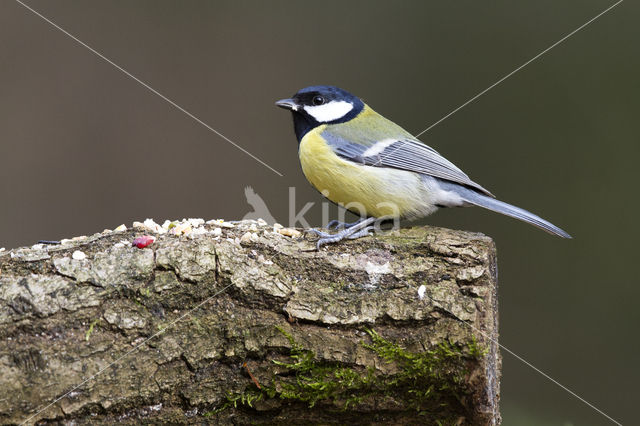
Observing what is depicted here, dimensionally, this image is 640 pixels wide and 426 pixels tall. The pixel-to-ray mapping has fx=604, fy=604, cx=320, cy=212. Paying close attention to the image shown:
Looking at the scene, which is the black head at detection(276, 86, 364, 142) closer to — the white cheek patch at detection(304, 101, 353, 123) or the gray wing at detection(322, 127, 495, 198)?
the white cheek patch at detection(304, 101, 353, 123)

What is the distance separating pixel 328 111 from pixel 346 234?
0.96 metres

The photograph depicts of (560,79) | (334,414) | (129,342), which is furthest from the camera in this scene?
(560,79)

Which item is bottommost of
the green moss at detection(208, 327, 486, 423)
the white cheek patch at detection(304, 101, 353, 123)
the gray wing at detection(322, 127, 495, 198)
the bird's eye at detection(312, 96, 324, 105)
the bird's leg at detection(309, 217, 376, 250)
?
the green moss at detection(208, 327, 486, 423)

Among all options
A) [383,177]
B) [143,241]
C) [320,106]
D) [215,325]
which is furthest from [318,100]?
[215,325]

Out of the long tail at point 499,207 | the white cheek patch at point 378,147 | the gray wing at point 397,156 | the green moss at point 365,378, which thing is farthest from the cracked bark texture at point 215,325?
the white cheek patch at point 378,147

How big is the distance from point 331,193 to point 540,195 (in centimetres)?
239

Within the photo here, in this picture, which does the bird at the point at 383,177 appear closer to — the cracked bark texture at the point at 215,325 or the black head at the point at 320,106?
the black head at the point at 320,106

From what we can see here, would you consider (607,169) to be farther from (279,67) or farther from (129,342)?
(129,342)

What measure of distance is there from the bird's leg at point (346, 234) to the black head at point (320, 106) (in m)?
0.69

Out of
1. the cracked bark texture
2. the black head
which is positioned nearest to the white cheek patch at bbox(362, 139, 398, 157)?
the black head

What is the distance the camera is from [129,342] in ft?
5.56

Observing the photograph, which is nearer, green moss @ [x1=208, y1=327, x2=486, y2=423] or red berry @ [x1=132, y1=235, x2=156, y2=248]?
green moss @ [x1=208, y1=327, x2=486, y2=423]

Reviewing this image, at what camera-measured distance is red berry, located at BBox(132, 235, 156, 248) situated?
1.87m

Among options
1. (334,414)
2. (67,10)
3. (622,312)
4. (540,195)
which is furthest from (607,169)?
(67,10)
